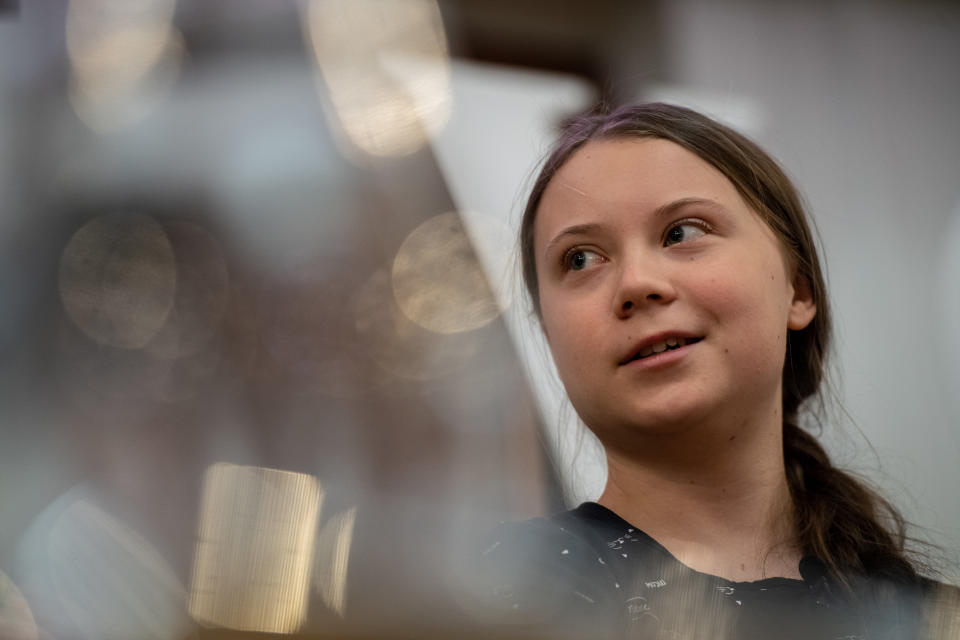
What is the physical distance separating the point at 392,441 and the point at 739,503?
168 mm

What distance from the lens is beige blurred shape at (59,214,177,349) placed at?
45 cm

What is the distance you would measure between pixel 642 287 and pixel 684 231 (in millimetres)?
41

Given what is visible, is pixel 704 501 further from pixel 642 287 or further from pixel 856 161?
pixel 856 161

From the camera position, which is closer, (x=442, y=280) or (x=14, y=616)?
(x=14, y=616)

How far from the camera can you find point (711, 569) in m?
0.42

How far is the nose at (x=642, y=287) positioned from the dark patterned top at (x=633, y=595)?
10cm

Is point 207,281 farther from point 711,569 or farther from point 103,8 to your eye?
point 711,569

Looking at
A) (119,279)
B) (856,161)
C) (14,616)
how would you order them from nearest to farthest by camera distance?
(14,616) < (119,279) < (856,161)

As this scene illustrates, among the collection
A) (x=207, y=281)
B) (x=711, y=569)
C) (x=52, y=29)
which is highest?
(x=52, y=29)

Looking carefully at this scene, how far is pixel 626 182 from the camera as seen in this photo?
42cm

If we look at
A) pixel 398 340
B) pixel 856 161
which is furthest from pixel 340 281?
pixel 856 161

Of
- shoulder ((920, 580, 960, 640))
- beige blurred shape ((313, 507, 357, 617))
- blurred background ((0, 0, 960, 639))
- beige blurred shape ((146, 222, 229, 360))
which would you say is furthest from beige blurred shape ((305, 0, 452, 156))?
shoulder ((920, 580, 960, 640))

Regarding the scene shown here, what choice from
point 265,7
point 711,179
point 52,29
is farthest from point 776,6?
point 52,29

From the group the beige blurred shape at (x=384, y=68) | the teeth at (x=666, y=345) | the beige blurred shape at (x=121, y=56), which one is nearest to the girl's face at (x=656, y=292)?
the teeth at (x=666, y=345)
